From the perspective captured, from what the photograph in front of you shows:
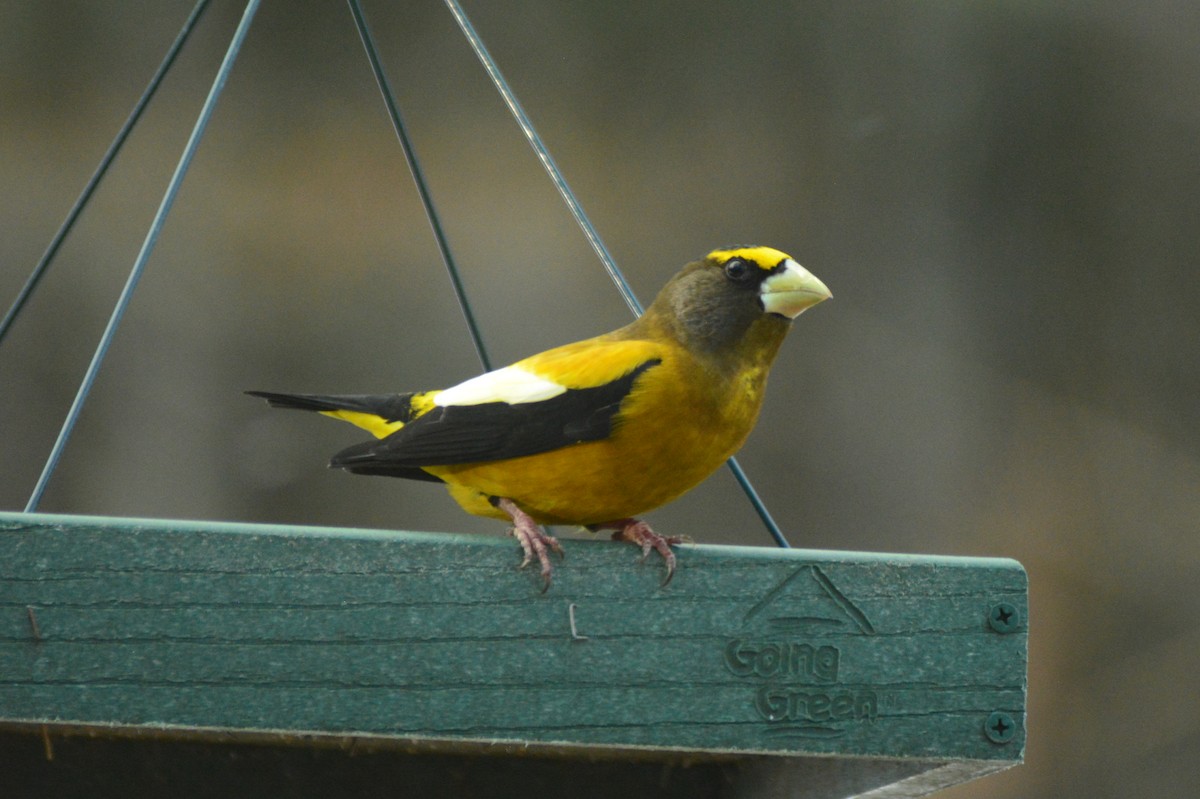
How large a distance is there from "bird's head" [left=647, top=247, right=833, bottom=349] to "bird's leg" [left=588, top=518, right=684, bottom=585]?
31cm

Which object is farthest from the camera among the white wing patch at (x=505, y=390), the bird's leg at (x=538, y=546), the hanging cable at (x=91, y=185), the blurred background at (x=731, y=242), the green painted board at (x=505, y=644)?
the blurred background at (x=731, y=242)

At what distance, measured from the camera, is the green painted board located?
59.5 inches

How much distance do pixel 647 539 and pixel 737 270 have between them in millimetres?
598

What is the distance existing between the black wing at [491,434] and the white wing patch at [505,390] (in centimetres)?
1

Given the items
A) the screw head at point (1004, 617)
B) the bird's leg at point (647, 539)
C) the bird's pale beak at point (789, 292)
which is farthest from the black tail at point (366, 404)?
the screw head at point (1004, 617)

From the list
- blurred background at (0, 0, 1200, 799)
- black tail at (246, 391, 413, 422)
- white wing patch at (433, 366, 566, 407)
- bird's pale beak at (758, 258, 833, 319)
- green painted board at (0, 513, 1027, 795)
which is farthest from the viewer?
blurred background at (0, 0, 1200, 799)

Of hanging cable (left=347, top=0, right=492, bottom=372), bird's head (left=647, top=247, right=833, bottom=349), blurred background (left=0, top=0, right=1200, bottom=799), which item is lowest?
blurred background (left=0, top=0, right=1200, bottom=799)

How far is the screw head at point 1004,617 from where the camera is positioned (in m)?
1.72

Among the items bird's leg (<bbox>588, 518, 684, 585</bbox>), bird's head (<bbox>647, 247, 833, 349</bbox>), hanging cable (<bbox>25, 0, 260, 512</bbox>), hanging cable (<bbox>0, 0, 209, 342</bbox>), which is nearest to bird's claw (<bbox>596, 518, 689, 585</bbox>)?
bird's leg (<bbox>588, 518, 684, 585</bbox>)

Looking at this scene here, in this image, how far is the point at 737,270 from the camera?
218 cm

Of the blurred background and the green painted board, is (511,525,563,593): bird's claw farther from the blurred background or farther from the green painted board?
the blurred background

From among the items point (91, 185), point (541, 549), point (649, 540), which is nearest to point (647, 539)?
point (649, 540)

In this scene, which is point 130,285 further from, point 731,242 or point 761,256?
point 731,242

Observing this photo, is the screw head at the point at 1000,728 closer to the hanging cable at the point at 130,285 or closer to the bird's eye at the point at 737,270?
the bird's eye at the point at 737,270
